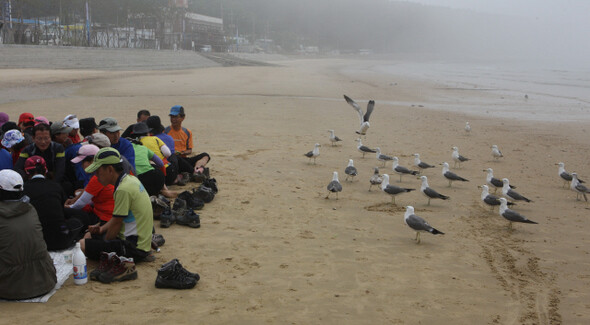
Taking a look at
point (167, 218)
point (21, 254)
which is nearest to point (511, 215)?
point (167, 218)

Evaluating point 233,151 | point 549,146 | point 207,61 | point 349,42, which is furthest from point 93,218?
point 349,42

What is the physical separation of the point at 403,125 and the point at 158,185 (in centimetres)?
1271

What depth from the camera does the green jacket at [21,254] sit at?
4.71m

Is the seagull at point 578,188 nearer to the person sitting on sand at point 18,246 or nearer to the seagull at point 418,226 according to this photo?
the seagull at point 418,226

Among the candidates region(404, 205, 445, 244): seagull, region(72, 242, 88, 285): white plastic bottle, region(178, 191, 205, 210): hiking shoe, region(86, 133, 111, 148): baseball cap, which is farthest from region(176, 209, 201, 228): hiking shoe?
region(404, 205, 445, 244): seagull

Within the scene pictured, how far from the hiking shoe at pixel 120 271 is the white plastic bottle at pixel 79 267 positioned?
0.16 m

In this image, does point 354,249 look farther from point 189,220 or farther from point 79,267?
point 79,267

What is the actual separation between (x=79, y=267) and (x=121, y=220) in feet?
2.30

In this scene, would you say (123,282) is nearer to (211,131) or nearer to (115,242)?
(115,242)

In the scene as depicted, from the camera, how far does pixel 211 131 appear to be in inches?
622

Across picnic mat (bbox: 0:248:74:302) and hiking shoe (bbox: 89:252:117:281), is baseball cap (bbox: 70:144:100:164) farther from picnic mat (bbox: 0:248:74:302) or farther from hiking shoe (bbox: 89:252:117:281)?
hiking shoe (bbox: 89:252:117:281)

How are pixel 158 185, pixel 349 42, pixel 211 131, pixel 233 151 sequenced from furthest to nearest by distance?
pixel 349 42
pixel 211 131
pixel 233 151
pixel 158 185

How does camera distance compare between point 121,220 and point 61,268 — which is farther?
point 121,220

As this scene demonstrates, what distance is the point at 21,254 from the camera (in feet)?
15.6
